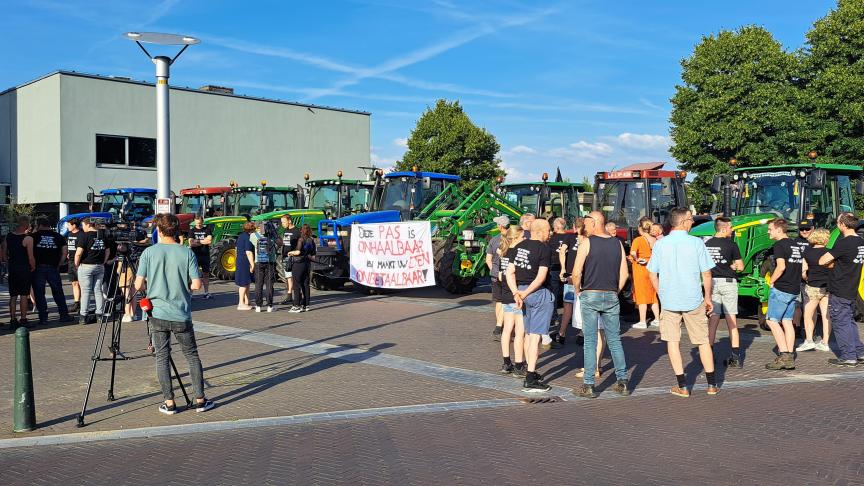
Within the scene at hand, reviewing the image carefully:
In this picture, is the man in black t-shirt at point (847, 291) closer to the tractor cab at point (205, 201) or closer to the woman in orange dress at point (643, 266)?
the woman in orange dress at point (643, 266)

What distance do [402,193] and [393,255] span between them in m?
2.73

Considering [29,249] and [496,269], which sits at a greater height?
[29,249]

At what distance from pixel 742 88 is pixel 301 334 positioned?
87.3 ft

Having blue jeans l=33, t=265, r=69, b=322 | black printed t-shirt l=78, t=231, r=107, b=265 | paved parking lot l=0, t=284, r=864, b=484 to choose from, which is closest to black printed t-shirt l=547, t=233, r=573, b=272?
paved parking lot l=0, t=284, r=864, b=484

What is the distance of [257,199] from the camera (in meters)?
23.6

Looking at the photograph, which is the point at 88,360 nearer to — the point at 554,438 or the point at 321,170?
the point at 554,438

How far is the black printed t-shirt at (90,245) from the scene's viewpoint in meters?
12.5

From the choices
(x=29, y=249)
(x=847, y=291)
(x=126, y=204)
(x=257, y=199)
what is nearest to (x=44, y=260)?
(x=29, y=249)

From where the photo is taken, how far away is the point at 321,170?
152 feet

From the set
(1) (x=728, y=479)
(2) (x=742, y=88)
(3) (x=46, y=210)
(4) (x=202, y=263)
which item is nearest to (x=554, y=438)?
(1) (x=728, y=479)

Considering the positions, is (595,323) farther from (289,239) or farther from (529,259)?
(289,239)

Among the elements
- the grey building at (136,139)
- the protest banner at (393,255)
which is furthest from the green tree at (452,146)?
the protest banner at (393,255)

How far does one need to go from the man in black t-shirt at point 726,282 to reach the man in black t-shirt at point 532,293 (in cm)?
257

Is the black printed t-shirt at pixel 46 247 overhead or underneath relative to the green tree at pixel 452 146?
underneath
